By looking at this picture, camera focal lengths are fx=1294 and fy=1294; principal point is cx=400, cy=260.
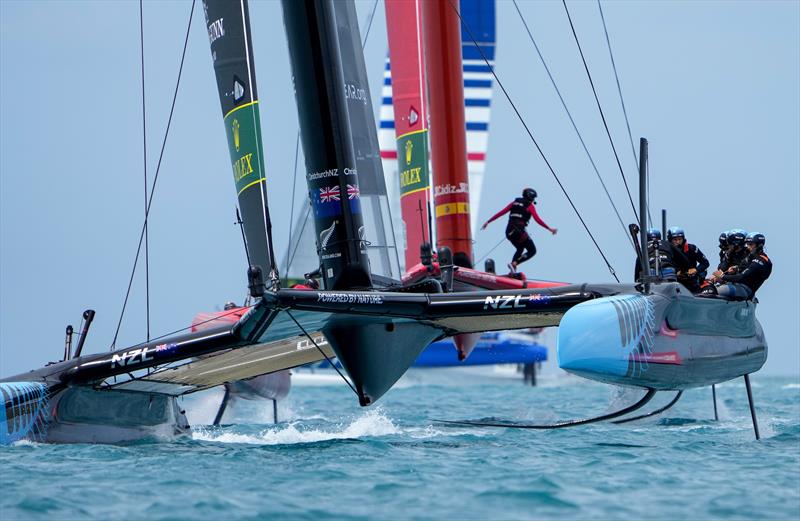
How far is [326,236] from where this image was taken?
8469 millimetres

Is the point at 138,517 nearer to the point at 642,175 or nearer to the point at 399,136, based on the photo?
the point at 642,175

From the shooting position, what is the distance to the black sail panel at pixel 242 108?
941cm

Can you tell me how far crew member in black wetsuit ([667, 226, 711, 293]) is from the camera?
9.45m

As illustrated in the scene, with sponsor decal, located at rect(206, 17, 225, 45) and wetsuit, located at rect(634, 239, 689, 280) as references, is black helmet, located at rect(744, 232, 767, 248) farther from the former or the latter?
sponsor decal, located at rect(206, 17, 225, 45)

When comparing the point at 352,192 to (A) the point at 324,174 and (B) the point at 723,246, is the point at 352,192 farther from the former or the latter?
(B) the point at 723,246

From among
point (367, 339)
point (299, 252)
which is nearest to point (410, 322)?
point (367, 339)

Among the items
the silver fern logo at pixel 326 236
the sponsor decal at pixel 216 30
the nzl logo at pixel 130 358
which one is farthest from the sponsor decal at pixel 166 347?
the sponsor decal at pixel 216 30

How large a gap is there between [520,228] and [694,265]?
2998 millimetres

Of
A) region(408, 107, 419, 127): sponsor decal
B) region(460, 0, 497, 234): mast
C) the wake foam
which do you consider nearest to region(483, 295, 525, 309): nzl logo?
the wake foam

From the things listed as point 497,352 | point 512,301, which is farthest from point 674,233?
point 497,352

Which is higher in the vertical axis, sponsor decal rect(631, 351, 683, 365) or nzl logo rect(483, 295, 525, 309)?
nzl logo rect(483, 295, 525, 309)

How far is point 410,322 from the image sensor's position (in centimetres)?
864

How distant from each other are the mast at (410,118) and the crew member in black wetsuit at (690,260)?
11.0ft

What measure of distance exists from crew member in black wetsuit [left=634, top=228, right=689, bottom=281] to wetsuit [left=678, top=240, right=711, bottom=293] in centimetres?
6
